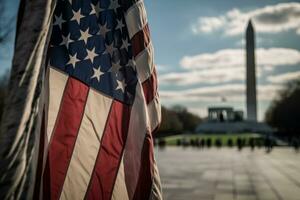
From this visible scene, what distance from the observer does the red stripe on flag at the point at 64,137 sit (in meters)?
3.32

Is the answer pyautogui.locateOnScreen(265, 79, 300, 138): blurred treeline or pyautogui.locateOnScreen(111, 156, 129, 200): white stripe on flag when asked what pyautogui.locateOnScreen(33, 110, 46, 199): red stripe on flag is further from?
pyautogui.locateOnScreen(265, 79, 300, 138): blurred treeline

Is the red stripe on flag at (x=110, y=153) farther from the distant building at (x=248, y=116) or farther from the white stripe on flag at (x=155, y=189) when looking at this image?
the distant building at (x=248, y=116)

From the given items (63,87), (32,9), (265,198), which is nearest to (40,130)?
(63,87)

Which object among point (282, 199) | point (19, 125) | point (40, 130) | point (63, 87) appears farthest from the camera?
point (282, 199)

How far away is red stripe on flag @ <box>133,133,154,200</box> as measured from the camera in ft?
11.3

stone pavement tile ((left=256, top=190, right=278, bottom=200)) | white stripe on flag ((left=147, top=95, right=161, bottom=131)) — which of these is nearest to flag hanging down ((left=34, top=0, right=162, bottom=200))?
white stripe on flag ((left=147, top=95, right=161, bottom=131))

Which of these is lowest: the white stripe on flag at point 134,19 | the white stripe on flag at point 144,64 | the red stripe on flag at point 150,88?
the red stripe on flag at point 150,88

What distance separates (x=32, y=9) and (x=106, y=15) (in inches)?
33.2

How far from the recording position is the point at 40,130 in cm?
317

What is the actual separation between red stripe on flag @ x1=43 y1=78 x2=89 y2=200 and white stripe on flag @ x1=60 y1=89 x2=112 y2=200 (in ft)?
0.13

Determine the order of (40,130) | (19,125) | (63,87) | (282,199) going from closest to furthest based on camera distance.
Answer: (19,125) < (40,130) < (63,87) < (282,199)

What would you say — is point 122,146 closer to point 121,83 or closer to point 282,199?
point 121,83

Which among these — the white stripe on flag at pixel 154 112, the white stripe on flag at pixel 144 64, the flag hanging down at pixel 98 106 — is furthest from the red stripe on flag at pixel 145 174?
the white stripe on flag at pixel 144 64

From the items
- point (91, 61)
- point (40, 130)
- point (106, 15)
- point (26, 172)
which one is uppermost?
point (106, 15)
